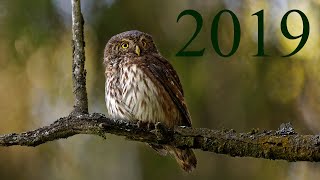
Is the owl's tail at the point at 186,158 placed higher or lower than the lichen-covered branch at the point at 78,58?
lower

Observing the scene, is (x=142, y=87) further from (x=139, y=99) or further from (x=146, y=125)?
(x=146, y=125)

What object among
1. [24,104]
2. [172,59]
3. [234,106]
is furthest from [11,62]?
[234,106]

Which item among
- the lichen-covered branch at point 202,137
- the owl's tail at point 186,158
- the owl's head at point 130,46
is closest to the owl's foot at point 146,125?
the owl's tail at point 186,158

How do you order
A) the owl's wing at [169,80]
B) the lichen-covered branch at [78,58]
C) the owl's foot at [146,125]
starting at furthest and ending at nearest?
the owl's wing at [169,80] → the owl's foot at [146,125] → the lichen-covered branch at [78,58]

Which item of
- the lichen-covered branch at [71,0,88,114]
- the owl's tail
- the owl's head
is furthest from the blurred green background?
the lichen-covered branch at [71,0,88,114]

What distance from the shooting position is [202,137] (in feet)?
7.95

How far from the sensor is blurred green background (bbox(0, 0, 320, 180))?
4660mm

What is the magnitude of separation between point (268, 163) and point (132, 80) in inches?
61.9

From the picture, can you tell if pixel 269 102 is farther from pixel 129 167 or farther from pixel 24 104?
pixel 24 104

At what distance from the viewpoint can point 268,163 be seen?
465 cm

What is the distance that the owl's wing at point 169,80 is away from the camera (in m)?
3.50

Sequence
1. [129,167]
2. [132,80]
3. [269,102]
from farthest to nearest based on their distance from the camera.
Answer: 1. [269,102]
2. [129,167]
3. [132,80]

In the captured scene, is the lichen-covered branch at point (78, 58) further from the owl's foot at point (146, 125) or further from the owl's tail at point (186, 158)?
the owl's tail at point (186, 158)

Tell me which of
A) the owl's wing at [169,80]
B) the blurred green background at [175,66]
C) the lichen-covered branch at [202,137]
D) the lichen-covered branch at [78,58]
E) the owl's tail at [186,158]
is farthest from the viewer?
the blurred green background at [175,66]
